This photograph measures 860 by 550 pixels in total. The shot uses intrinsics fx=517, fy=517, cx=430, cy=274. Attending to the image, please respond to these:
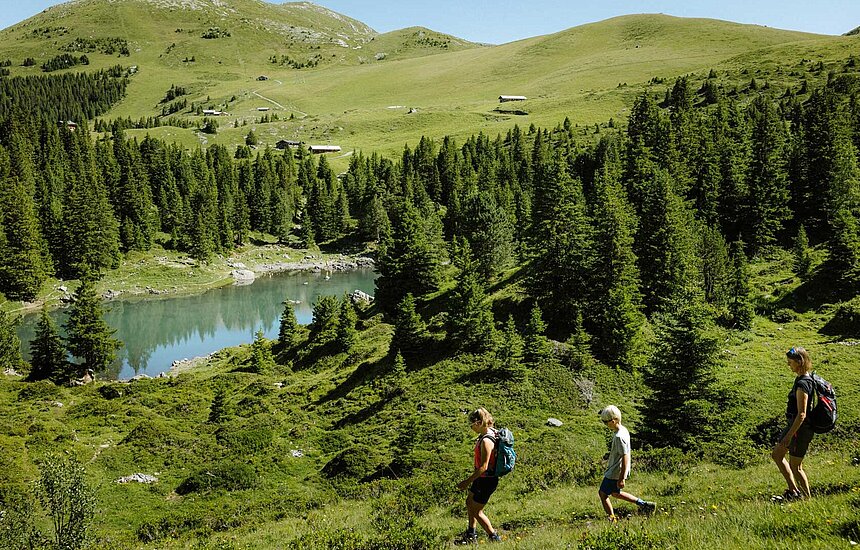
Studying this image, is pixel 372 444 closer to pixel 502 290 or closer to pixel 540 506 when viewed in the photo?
pixel 540 506

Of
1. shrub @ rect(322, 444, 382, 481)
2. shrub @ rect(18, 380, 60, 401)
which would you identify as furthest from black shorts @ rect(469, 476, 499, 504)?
shrub @ rect(18, 380, 60, 401)

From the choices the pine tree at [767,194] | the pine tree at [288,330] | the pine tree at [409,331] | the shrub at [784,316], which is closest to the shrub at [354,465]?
the pine tree at [409,331]

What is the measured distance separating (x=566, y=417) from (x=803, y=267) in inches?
1216

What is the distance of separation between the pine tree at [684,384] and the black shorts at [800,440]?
1326 cm

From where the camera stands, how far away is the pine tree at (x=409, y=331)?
42.0m

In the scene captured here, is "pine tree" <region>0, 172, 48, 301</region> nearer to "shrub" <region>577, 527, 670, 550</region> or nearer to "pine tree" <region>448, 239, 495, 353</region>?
"pine tree" <region>448, 239, 495, 353</region>

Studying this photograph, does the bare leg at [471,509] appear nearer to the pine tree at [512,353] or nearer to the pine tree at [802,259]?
the pine tree at [512,353]

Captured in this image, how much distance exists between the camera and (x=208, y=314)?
85375 mm

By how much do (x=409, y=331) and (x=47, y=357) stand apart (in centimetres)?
3509

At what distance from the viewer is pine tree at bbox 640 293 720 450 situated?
73.9 feet

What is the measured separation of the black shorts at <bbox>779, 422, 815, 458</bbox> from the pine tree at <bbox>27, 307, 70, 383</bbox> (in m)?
57.2

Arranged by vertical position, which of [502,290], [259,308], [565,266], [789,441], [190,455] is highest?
[789,441]

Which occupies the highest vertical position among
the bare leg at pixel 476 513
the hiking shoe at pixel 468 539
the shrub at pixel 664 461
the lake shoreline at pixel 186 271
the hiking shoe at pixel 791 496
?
the hiking shoe at pixel 791 496

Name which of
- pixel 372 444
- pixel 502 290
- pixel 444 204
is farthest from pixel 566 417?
pixel 444 204
